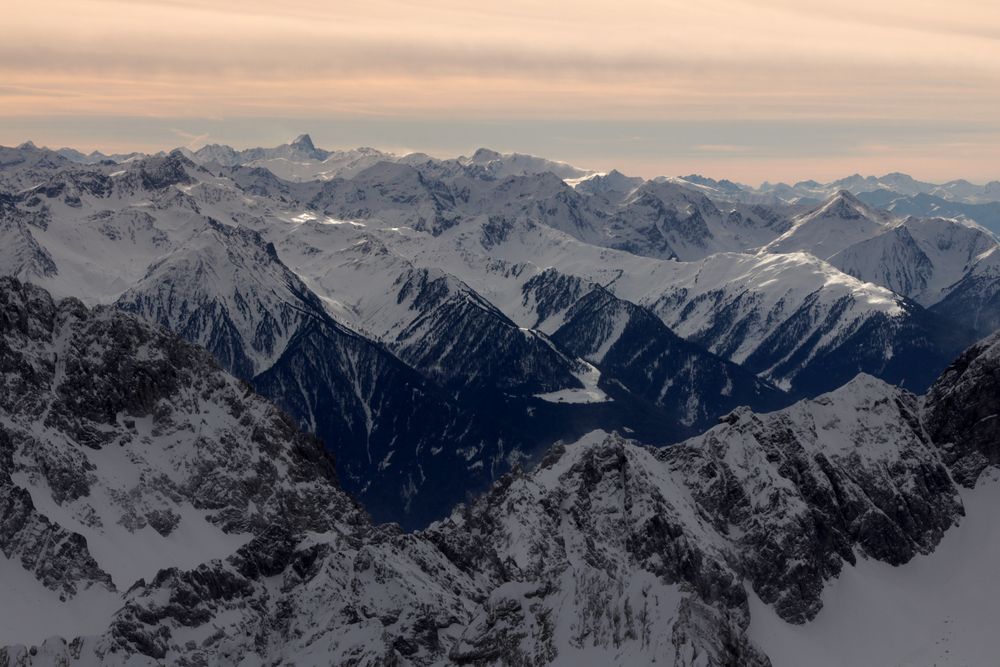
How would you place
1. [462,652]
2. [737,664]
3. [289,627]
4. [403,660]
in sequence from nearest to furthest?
1. [737,664]
2. [462,652]
3. [403,660]
4. [289,627]

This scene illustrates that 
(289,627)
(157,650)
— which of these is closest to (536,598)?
(289,627)

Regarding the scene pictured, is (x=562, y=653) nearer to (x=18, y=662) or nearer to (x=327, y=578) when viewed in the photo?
(x=327, y=578)

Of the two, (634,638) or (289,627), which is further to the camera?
(289,627)

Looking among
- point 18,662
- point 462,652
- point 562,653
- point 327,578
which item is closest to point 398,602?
point 327,578

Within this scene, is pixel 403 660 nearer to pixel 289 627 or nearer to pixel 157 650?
pixel 289 627

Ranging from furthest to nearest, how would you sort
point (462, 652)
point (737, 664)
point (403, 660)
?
1. point (403, 660)
2. point (462, 652)
3. point (737, 664)

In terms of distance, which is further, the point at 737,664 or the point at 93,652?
the point at 93,652

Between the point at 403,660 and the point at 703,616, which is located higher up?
the point at 703,616

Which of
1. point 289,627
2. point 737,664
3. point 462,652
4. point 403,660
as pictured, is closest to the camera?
point 737,664

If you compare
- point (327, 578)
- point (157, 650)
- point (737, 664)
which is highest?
point (737, 664)
